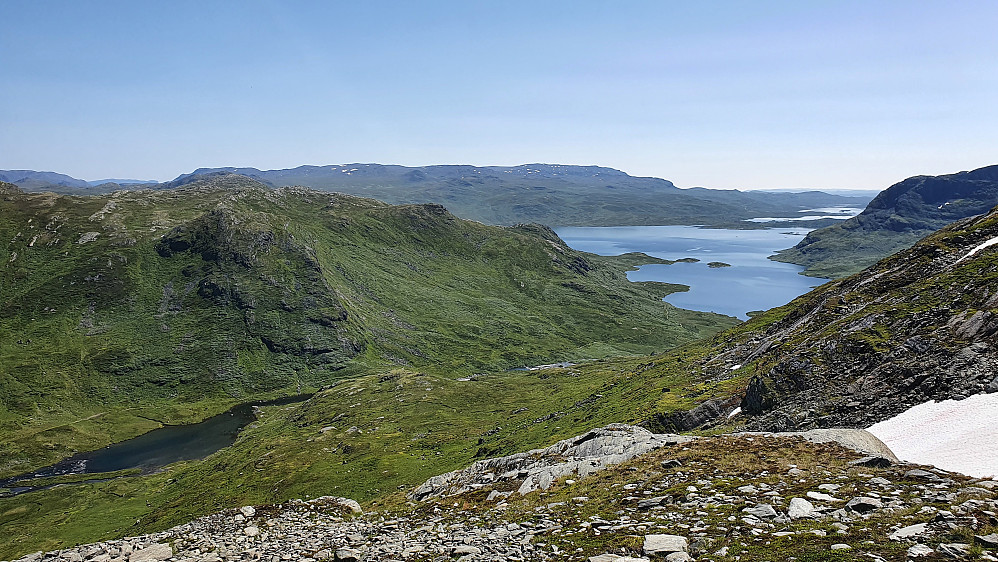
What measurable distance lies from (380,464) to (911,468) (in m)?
81.3

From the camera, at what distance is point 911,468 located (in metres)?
23.3

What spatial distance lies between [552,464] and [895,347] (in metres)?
29.6

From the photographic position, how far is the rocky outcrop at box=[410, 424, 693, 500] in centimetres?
3459

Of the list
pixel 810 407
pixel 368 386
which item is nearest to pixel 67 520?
pixel 368 386

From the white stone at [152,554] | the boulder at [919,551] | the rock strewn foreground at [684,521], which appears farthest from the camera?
the white stone at [152,554]

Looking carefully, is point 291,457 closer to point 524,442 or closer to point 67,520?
point 67,520

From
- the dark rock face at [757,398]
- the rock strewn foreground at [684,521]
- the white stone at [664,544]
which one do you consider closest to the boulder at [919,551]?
the rock strewn foreground at [684,521]

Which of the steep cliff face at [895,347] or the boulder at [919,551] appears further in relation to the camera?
the steep cliff face at [895,347]

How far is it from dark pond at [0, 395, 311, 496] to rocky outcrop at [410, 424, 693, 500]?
454ft

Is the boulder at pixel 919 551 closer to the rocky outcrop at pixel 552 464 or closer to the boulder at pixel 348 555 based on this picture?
the rocky outcrop at pixel 552 464

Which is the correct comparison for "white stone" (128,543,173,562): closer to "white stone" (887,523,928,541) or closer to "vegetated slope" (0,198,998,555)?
"vegetated slope" (0,198,998,555)

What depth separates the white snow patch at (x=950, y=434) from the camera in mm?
26042

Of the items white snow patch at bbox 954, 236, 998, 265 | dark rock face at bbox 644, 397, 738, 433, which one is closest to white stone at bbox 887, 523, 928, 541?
dark rock face at bbox 644, 397, 738, 433

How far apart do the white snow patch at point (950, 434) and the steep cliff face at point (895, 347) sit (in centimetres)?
136
